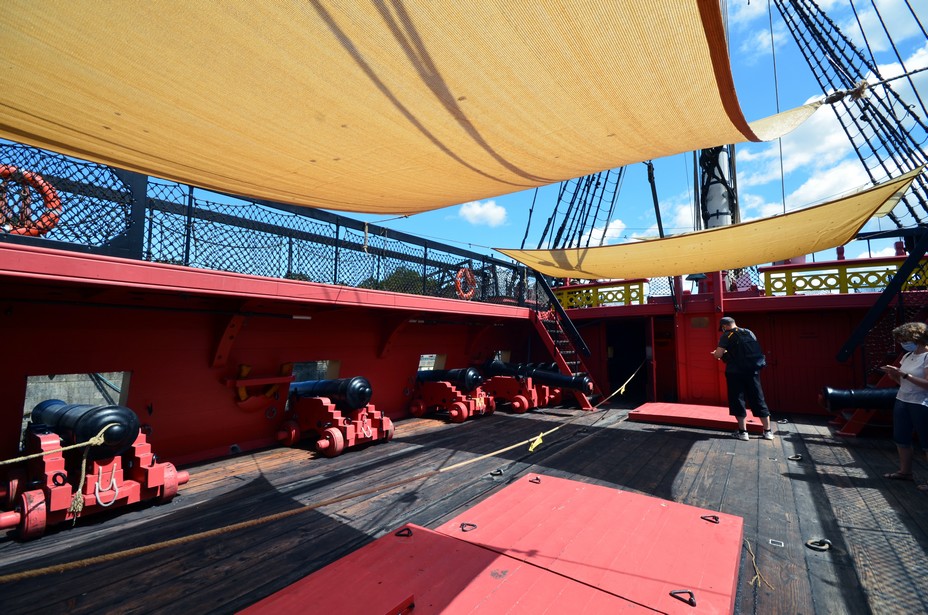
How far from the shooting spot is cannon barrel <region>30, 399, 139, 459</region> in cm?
342

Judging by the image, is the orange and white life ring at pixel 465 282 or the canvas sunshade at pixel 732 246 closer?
the canvas sunshade at pixel 732 246

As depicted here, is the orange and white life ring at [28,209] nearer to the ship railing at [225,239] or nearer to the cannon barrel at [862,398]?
the ship railing at [225,239]

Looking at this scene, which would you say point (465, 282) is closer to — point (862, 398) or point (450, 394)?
point (450, 394)

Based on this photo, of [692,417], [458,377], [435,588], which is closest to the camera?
[435,588]

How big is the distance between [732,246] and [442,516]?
18.5 feet

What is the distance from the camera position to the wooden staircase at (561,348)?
9.39 meters

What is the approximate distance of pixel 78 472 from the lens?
3523 millimetres

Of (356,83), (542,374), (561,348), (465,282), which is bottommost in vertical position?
(542,374)

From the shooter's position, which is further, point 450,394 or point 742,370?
point 450,394

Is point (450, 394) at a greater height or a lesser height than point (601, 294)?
lesser

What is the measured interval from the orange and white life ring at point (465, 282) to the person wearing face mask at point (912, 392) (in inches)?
248

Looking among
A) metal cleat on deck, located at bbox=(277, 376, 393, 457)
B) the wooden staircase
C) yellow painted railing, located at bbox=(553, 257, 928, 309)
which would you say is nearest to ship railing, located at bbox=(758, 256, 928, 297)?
yellow painted railing, located at bbox=(553, 257, 928, 309)

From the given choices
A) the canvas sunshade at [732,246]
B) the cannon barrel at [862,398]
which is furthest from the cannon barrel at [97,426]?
the cannon barrel at [862,398]

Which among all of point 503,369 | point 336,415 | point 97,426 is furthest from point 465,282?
point 97,426
